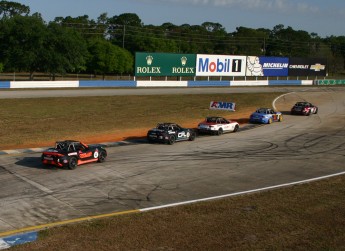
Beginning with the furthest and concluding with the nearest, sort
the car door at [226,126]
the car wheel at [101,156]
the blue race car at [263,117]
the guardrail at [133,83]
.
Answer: the guardrail at [133,83] < the blue race car at [263,117] < the car door at [226,126] < the car wheel at [101,156]

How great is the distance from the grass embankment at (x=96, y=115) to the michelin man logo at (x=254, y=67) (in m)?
23.6

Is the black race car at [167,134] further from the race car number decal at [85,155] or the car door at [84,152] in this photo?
the race car number decal at [85,155]

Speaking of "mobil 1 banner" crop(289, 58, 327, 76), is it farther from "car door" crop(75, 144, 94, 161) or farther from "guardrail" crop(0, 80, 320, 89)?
"car door" crop(75, 144, 94, 161)

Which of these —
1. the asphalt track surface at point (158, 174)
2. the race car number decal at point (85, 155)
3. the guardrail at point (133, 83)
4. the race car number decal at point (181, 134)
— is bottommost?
the asphalt track surface at point (158, 174)

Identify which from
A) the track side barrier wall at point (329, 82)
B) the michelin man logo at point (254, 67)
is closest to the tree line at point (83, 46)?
the michelin man logo at point (254, 67)

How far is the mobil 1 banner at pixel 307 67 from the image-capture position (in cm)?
8975

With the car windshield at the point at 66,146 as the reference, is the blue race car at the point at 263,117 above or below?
above

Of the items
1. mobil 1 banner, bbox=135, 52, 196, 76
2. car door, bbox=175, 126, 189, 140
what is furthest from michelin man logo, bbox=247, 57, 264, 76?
car door, bbox=175, 126, 189, 140

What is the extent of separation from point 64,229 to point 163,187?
634cm

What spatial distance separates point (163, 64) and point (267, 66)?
23375mm

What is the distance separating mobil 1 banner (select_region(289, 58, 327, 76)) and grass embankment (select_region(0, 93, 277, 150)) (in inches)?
1291

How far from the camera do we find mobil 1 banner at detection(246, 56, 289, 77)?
271 feet

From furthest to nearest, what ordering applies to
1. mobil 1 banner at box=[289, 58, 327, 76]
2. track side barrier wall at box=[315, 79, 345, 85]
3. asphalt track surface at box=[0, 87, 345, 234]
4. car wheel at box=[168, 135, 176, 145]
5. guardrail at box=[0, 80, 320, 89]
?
track side barrier wall at box=[315, 79, 345, 85] → mobil 1 banner at box=[289, 58, 327, 76] → guardrail at box=[0, 80, 320, 89] → car wheel at box=[168, 135, 176, 145] → asphalt track surface at box=[0, 87, 345, 234]

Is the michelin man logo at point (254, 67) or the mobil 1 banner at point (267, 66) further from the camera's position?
the mobil 1 banner at point (267, 66)
